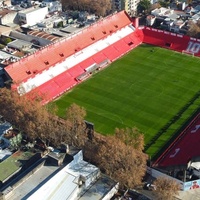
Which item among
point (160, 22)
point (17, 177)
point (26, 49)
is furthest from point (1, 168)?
point (160, 22)

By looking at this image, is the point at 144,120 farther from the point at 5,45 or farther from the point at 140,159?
the point at 5,45

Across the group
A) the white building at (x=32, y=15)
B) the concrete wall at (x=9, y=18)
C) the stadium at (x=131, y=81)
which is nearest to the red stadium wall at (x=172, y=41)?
the stadium at (x=131, y=81)

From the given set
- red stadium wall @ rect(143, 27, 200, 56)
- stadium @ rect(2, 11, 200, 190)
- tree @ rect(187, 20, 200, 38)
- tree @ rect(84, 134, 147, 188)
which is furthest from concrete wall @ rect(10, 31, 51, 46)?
tree @ rect(84, 134, 147, 188)

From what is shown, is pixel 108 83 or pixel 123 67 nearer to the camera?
pixel 108 83

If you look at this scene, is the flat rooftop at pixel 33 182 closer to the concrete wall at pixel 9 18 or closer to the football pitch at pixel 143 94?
the football pitch at pixel 143 94

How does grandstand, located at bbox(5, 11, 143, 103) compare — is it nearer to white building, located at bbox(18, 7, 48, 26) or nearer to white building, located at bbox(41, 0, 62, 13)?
white building, located at bbox(18, 7, 48, 26)
